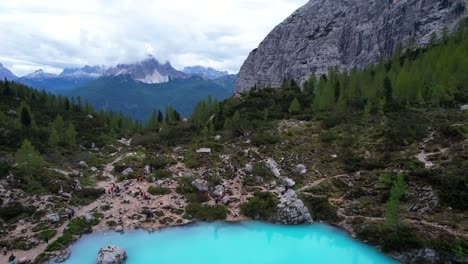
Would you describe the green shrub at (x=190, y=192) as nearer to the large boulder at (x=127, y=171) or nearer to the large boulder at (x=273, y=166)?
the large boulder at (x=127, y=171)

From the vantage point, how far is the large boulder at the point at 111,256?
3256 centimetres

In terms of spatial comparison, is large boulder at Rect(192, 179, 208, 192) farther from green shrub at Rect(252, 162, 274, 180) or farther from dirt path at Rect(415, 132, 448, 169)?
dirt path at Rect(415, 132, 448, 169)

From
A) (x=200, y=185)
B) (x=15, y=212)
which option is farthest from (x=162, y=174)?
(x=15, y=212)

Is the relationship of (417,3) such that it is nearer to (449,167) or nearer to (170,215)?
A: (449,167)

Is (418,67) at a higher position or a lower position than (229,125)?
higher

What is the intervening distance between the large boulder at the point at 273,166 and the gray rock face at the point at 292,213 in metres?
10.7

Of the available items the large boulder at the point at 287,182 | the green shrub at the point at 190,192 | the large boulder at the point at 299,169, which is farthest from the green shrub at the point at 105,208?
the large boulder at the point at 299,169

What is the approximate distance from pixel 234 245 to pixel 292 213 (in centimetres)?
967

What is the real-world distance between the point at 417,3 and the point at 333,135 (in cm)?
13798

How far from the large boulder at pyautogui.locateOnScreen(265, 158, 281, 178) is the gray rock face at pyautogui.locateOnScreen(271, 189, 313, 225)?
10717 mm

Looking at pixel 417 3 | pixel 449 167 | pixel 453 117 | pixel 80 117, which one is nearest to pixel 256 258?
pixel 449 167

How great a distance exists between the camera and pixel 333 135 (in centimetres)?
6650

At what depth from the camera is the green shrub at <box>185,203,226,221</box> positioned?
147ft

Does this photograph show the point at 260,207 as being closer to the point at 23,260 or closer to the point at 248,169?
the point at 248,169
